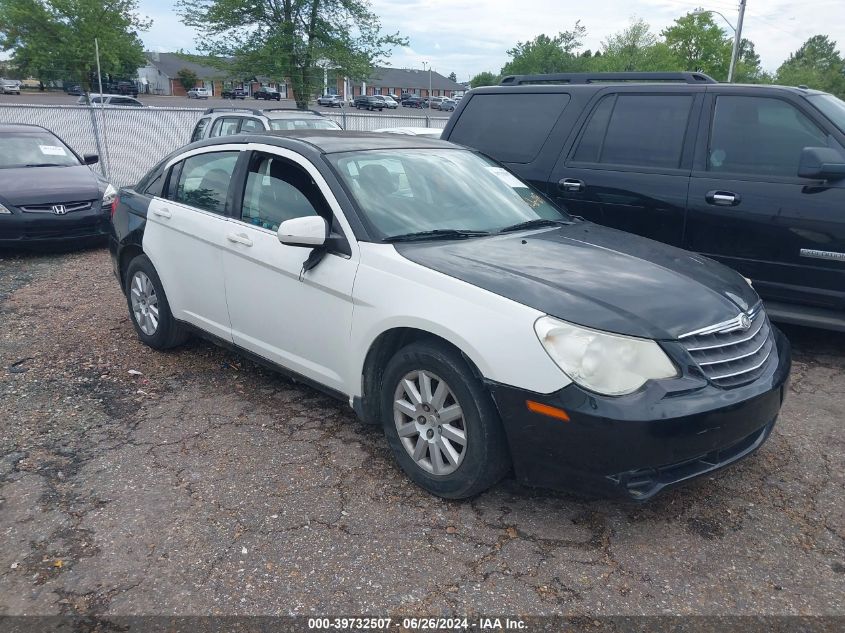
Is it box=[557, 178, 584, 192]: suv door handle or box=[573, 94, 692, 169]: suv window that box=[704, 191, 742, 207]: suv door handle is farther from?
box=[557, 178, 584, 192]: suv door handle

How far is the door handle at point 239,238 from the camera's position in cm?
413

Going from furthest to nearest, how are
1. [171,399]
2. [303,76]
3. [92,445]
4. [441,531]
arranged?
[303,76] → [171,399] → [92,445] → [441,531]

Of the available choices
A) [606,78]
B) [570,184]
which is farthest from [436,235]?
[606,78]

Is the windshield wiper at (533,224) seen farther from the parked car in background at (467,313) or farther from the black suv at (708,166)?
the black suv at (708,166)

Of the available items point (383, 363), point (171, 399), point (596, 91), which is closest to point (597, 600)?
point (383, 363)

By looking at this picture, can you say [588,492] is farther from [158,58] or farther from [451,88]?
[451,88]

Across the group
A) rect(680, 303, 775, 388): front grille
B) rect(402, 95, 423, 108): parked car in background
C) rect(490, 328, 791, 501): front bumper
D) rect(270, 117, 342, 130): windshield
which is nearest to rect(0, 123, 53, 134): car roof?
rect(270, 117, 342, 130): windshield

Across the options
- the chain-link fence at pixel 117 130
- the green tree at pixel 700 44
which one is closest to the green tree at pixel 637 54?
the green tree at pixel 700 44

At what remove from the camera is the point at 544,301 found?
9.68 feet

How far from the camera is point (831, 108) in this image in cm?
520

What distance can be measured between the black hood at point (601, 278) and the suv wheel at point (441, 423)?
15.9 inches

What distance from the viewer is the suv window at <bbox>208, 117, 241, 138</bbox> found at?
13.1 metres

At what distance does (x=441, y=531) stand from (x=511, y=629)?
2.10 ft

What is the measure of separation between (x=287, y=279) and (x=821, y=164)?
3.53 m
